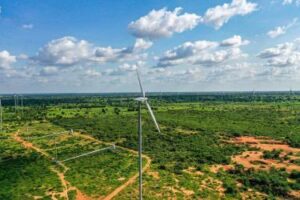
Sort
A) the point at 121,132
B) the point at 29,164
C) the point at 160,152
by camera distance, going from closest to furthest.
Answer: the point at 29,164 → the point at 160,152 → the point at 121,132

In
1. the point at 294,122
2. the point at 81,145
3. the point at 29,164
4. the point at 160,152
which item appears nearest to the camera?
the point at 29,164

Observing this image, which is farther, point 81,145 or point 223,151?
point 81,145

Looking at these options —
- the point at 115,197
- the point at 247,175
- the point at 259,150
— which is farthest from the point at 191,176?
the point at 259,150

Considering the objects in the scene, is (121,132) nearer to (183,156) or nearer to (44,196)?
(183,156)

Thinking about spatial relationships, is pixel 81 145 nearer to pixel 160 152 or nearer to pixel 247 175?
pixel 160 152

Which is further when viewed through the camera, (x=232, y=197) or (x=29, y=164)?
(x=29, y=164)

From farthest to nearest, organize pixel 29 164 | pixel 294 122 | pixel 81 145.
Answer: pixel 294 122 < pixel 81 145 < pixel 29 164

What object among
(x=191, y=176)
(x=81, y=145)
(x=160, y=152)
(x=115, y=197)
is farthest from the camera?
(x=81, y=145)

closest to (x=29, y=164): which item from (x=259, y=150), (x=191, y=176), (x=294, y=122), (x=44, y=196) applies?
(x=44, y=196)
